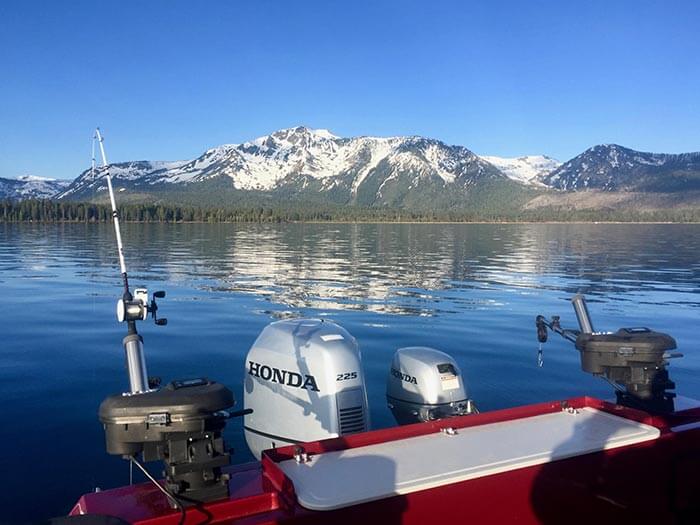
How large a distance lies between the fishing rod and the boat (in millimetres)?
17

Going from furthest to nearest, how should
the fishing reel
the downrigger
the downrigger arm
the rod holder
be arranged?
the rod holder, the downrigger arm, the fishing reel, the downrigger

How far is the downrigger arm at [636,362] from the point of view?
588 cm

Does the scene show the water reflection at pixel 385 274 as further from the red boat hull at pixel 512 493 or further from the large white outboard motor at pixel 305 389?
the red boat hull at pixel 512 493

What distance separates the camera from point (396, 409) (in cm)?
750

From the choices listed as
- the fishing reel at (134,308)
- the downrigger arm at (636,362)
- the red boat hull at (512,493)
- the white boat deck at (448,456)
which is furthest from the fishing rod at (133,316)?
the downrigger arm at (636,362)

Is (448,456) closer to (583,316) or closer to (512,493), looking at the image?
(512,493)

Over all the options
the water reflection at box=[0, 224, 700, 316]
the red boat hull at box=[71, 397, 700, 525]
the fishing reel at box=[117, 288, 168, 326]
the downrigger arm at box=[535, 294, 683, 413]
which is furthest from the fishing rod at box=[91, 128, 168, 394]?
the water reflection at box=[0, 224, 700, 316]

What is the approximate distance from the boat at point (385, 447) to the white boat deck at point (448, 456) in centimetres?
1

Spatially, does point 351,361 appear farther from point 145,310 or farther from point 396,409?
point 145,310

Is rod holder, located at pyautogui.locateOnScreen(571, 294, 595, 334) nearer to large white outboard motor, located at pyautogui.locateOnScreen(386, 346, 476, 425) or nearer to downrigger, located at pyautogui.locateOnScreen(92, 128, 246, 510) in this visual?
large white outboard motor, located at pyautogui.locateOnScreen(386, 346, 476, 425)

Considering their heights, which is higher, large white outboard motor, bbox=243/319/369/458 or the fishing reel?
the fishing reel

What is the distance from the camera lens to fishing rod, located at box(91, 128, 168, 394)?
406 cm

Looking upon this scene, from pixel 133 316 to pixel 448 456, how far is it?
2.76 meters

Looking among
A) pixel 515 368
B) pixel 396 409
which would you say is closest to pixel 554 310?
pixel 515 368
